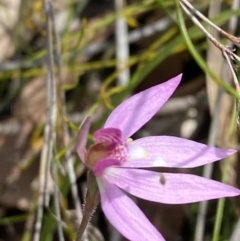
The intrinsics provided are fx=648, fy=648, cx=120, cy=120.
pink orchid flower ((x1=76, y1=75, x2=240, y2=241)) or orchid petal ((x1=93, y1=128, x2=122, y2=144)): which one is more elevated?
orchid petal ((x1=93, y1=128, x2=122, y2=144))

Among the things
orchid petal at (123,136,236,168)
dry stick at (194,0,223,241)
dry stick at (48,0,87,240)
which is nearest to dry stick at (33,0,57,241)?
dry stick at (48,0,87,240)

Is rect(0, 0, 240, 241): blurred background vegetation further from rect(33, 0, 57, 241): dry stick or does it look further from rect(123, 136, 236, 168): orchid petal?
rect(123, 136, 236, 168): orchid petal

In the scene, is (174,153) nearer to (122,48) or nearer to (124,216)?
(124,216)

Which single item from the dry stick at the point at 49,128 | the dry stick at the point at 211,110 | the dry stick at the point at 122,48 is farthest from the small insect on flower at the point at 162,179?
the dry stick at the point at 122,48

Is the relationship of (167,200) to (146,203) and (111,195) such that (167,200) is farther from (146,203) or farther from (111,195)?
(146,203)

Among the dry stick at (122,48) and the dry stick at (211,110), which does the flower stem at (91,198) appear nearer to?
the dry stick at (211,110)

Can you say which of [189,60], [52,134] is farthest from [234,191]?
[189,60]
